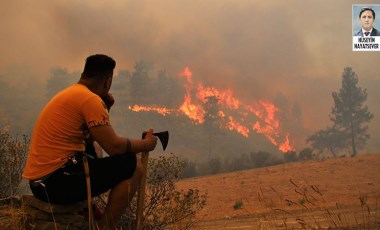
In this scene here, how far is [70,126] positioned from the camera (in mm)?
3666

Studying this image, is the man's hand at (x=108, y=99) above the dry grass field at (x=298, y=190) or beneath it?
above

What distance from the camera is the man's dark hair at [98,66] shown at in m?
3.87

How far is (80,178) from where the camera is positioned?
3652 mm

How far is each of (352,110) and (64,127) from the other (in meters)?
66.1

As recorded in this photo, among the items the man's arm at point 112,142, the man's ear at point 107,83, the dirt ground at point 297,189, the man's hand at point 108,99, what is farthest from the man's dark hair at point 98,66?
the dirt ground at point 297,189

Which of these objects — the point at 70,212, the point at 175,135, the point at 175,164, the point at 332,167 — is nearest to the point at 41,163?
the point at 70,212

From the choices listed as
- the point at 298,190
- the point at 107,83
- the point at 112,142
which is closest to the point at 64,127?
the point at 112,142

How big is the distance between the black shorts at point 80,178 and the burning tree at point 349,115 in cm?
6434

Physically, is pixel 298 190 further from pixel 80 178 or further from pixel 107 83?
pixel 80 178

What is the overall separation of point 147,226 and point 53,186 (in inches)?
140

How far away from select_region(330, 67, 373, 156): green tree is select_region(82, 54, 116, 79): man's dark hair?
64.5 metres

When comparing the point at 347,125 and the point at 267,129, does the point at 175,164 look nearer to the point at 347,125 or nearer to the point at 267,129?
the point at 347,125

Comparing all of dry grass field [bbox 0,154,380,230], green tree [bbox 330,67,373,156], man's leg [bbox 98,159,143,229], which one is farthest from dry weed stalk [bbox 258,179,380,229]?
green tree [bbox 330,67,373,156]

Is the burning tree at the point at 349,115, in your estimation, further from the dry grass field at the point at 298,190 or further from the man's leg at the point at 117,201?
the man's leg at the point at 117,201
